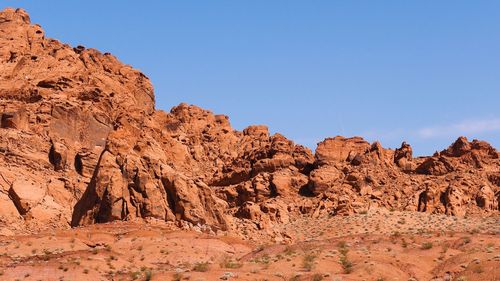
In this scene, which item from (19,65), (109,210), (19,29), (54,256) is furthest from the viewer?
(19,29)

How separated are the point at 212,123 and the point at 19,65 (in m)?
32.1

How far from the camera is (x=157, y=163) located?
54500 millimetres

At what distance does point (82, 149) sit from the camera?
66125mm

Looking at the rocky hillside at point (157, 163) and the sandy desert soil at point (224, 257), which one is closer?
the sandy desert soil at point (224, 257)

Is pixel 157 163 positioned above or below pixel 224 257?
above

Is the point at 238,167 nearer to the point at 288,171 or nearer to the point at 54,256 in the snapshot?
the point at 288,171

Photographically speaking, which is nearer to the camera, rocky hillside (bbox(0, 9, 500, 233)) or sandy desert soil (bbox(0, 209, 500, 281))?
sandy desert soil (bbox(0, 209, 500, 281))

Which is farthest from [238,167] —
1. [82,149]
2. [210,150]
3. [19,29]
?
[19,29]

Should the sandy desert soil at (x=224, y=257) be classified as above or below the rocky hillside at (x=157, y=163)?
below

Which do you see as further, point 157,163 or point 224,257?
point 157,163

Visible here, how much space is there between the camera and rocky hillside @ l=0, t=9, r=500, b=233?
5306cm

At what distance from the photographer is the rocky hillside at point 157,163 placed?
53.1 metres

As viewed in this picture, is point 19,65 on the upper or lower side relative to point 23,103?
upper

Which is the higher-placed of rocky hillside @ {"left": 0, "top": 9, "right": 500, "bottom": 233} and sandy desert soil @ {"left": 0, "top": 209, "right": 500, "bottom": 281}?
rocky hillside @ {"left": 0, "top": 9, "right": 500, "bottom": 233}
